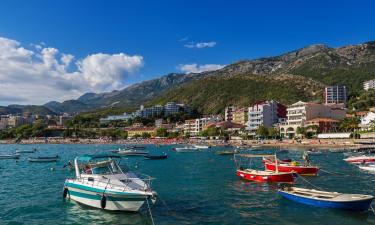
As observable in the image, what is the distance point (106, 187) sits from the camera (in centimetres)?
2694

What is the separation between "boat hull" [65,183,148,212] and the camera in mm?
25906

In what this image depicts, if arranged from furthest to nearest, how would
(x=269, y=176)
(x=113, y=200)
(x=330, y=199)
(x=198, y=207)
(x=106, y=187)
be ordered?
1. (x=269, y=176)
2. (x=198, y=207)
3. (x=330, y=199)
4. (x=106, y=187)
5. (x=113, y=200)

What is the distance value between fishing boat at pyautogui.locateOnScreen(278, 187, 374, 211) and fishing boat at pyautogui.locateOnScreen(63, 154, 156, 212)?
12.2m

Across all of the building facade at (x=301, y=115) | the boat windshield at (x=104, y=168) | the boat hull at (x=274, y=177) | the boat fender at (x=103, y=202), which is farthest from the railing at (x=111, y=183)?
the building facade at (x=301, y=115)

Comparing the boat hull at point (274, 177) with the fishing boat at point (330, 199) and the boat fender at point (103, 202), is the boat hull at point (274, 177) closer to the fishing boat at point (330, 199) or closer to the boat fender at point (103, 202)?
the fishing boat at point (330, 199)

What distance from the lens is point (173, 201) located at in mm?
32688

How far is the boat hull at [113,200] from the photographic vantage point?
25906 mm

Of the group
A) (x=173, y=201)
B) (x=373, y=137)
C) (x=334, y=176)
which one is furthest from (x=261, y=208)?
(x=373, y=137)

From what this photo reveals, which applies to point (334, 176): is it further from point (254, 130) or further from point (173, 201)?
point (254, 130)

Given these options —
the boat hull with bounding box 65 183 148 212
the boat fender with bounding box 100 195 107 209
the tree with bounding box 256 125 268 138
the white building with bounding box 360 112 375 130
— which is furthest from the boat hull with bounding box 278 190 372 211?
the tree with bounding box 256 125 268 138

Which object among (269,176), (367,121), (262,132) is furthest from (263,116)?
(269,176)

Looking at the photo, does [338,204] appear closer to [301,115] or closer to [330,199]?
[330,199]

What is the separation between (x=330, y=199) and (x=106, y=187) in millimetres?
16900

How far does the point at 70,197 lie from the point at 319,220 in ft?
65.5
